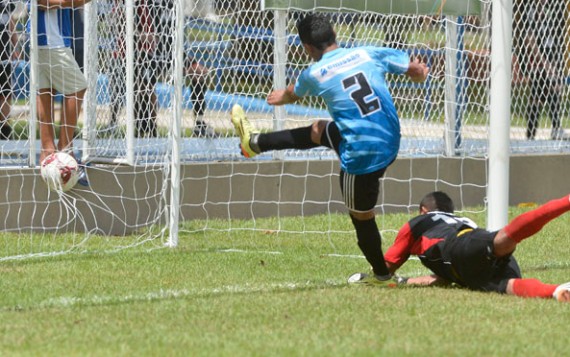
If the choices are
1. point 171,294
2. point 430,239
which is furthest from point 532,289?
point 171,294

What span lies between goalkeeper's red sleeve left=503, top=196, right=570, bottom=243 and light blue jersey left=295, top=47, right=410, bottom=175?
93cm

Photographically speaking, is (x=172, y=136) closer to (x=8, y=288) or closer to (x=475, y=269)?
(x=8, y=288)

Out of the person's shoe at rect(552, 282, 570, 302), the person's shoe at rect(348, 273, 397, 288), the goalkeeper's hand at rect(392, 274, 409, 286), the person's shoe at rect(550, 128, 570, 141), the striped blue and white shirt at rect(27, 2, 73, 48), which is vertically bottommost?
the goalkeeper's hand at rect(392, 274, 409, 286)

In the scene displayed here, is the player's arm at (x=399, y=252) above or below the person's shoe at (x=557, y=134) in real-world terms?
below

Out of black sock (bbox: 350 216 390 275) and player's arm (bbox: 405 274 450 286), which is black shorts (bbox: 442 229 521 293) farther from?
black sock (bbox: 350 216 390 275)

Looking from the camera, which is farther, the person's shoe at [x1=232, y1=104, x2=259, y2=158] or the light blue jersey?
the person's shoe at [x1=232, y1=104, x2=259, y2=158]

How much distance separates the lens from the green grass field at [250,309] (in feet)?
18.5

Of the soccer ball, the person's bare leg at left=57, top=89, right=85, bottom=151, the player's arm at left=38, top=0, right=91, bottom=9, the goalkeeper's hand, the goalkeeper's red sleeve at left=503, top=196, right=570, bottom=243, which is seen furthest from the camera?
the person's bare leg at left=57, top=89, right=85, bottom=151

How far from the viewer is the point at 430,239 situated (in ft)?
24.5

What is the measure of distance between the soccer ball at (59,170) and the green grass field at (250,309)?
620 mm

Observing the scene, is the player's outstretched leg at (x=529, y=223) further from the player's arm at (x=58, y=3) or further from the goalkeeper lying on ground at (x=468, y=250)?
the player's arm at (x=58, y=3)

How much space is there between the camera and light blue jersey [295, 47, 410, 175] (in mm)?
7285

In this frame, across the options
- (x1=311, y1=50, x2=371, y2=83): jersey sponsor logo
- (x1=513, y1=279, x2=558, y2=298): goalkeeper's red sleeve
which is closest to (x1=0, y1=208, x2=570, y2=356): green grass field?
(x1=513, y1=279, x2=558, y2=298): goalkeeper's red sleeve

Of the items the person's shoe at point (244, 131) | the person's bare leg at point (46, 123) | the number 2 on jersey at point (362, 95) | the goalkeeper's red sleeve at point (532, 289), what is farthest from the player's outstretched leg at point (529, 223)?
the person's bare leg at point (46, 123)
